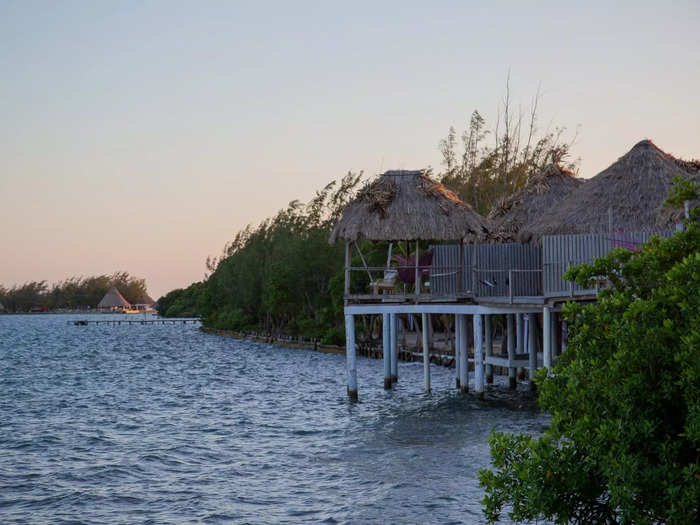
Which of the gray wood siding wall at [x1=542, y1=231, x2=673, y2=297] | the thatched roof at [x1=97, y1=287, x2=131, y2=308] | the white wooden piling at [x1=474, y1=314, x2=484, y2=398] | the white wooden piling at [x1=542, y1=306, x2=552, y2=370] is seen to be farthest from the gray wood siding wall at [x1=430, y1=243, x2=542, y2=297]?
the thatched roof at [x1=97, y1=287, x2=131, y2=308]

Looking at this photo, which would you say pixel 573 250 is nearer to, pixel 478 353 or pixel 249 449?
pixel 478 353

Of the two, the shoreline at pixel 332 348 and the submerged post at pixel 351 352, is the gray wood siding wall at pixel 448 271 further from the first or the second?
the shoreline at pixel 332 348

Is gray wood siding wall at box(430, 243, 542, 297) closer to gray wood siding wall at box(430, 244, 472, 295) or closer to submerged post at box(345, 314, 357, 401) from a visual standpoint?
gray wood siding wall at box(430, 244, 472, 295)

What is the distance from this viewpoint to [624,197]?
2012cm

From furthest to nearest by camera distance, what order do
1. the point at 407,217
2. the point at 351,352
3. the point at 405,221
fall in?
the point at 407,217 → the point at 405,221 → the point at 351,352

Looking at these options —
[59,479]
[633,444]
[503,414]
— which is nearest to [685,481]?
[633,444]

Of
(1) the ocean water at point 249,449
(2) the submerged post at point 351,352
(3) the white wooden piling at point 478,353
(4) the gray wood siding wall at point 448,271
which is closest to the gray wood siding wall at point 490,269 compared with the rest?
(4) the gray wood siding wall at point 448,271

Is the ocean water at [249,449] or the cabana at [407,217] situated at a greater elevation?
the cabana at [407,217]

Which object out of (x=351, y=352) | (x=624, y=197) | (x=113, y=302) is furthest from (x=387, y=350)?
(x=113, y=302)

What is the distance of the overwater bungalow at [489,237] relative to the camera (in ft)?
64.4

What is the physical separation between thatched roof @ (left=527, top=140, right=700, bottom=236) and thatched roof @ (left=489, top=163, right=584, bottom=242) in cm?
318

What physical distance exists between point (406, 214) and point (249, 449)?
28.4 ft

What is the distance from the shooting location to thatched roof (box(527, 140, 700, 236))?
19.6 m

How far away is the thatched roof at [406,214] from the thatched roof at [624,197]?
224 cm
